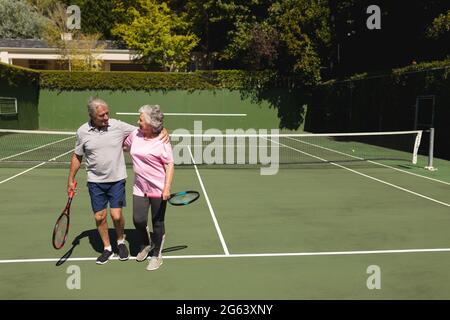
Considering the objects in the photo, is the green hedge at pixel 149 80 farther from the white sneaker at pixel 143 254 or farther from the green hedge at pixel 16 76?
the white sneaker at pixel 143 254

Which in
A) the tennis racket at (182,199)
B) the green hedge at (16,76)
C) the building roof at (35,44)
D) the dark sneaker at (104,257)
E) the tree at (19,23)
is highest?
the tree at (19,23)

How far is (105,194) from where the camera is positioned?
591cm

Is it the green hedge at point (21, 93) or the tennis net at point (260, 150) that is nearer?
the tennis net at point (260, 150)

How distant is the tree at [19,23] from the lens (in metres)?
54.8

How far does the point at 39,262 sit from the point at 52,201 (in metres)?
4.04

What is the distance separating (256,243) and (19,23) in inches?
2217

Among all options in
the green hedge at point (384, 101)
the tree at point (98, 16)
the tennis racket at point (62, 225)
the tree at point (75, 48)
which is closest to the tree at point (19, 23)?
the tree at point (98, 16)

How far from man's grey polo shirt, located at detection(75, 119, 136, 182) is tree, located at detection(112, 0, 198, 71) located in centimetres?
3560

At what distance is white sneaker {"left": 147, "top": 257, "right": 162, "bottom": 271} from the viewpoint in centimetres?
579

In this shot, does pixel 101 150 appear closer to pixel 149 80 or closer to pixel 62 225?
pixel 62 225

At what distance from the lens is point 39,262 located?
241 inches

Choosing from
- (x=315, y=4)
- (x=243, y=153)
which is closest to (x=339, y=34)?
(x=315, y=4)

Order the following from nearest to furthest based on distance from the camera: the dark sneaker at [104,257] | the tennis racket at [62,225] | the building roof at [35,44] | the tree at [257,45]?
the tennis racket at [62,225], the dark sneaker at [104,257], the tree at [257,45], the building roof at [35,44]
